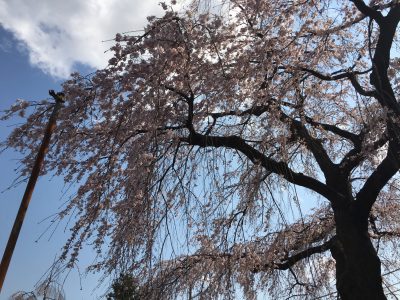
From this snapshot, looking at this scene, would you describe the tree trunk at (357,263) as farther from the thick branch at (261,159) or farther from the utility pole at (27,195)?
the utility pole at (27,195)

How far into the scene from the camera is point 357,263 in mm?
6109

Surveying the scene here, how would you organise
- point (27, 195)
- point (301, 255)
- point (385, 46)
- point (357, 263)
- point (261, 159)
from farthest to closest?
point (301, 255), point (261, 159), point (357, 263), point (385, 46), point (27, 195)

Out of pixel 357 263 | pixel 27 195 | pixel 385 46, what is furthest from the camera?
pixel 357 263

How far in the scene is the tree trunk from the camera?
233 inches

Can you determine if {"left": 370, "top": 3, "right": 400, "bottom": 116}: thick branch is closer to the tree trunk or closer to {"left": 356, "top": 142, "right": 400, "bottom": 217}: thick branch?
{"left": 356, "top": 142, "right": 400, "bottom": 217}: thick branch

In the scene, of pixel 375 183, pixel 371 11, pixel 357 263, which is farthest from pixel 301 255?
pixel 371 11

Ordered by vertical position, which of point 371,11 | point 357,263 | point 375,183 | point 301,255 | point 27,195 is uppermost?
point 371,11

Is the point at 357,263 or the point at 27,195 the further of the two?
the point at 357,263

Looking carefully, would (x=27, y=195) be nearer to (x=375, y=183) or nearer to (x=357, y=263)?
(x=357, y=263)

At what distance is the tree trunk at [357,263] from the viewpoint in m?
5.91

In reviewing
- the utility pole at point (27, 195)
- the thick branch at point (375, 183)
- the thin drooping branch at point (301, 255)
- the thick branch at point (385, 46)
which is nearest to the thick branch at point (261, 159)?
the thick branch at point (375, 183)

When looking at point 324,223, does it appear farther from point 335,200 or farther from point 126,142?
point 126,142

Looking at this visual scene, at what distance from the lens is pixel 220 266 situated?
721 centimetres

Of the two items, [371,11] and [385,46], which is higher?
[371,11]
